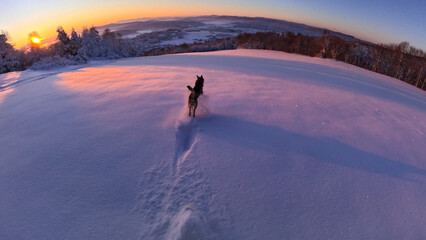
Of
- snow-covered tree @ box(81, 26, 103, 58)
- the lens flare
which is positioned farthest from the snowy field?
the lens flare

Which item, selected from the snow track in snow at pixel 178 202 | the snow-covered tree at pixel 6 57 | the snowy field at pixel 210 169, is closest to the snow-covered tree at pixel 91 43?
the snow-covered tree at pixel 6 57

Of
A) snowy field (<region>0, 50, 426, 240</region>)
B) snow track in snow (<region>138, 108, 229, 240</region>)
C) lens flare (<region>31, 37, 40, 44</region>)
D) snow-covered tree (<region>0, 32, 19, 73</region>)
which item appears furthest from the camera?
lens flare (<region>31, 37, 40, 44</region>)

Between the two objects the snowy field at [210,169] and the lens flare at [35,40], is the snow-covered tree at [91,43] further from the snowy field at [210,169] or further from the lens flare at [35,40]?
the snowy field at [210,169]

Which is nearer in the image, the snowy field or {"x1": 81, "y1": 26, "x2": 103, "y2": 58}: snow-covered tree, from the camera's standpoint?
the snowy field

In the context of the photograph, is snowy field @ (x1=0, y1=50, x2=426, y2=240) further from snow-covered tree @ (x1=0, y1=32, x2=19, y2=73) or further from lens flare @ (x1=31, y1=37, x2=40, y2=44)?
lens flare @ (x1=31, y1=37, x2=40, y2=44)

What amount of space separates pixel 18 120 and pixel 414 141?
764cm

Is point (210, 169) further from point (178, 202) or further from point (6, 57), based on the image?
point (6, 57)

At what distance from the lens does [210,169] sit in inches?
104

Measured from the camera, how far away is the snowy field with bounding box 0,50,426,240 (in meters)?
1.95

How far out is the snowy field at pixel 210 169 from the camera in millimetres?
1949

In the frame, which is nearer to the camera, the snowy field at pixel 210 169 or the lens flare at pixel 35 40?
the snowy field at pixel 210 169

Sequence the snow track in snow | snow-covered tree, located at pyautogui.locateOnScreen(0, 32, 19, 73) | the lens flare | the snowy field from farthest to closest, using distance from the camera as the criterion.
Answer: the lens flare < snow-covered tree, located at pyautogui.locateOnScreen(0, 32, 19, 73) < the snowy field < the snow track in snow

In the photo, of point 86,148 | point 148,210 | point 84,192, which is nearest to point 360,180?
point 148,210

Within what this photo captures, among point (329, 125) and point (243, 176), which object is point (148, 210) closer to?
point (243, 176)
